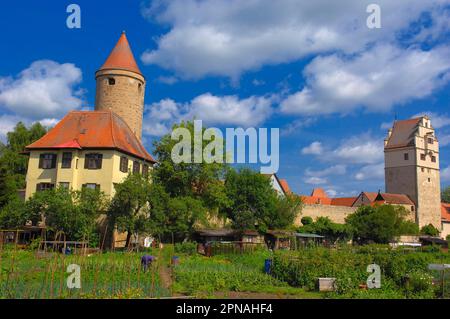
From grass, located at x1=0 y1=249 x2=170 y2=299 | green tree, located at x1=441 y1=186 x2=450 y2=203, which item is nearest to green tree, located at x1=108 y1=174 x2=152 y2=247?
grass, located at x1=0 y1=249 x2=170 y2=299

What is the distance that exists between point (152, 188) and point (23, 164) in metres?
22.9

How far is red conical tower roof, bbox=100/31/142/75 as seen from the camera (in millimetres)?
41188

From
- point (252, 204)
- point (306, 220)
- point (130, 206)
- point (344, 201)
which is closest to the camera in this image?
point (130, 206)

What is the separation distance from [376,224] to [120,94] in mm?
30287

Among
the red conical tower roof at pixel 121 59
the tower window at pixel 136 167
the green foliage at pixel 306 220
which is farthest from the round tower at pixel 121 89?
the green foliage at pixel 306 220

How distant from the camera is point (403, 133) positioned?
75.1 metres

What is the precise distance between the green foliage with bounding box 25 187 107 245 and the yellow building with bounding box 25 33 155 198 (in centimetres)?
186

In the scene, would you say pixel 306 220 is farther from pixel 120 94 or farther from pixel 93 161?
pixel 93 161

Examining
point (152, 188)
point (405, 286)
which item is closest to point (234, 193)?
point (152, 188)

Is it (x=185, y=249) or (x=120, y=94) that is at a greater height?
(x=120, y=94)

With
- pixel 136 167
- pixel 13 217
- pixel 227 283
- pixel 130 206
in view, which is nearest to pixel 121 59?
pixel 136 167

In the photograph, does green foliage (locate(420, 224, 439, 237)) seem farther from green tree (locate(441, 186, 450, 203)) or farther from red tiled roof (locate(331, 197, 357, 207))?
green tree (locate(441, 186, 450, 203))

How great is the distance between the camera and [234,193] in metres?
42.4
